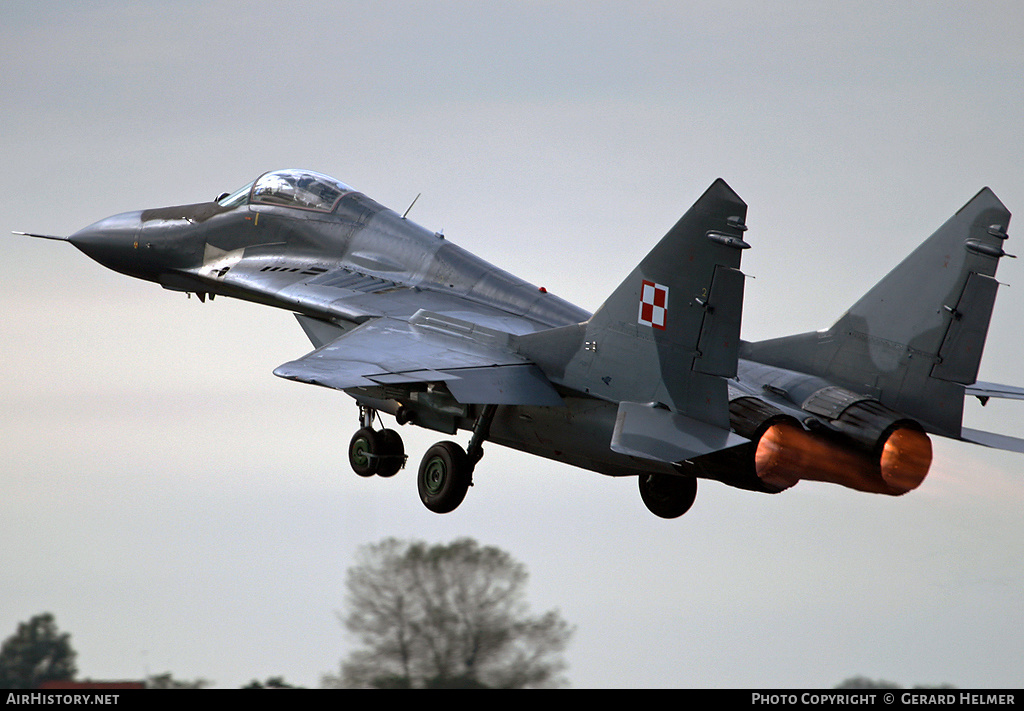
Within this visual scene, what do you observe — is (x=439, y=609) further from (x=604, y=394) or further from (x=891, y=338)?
(x=891, y=338)

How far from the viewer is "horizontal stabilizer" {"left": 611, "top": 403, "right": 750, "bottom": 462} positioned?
37.5ft

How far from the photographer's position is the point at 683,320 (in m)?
11.5

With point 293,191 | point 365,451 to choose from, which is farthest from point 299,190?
point 365,451

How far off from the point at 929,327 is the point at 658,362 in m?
2.91

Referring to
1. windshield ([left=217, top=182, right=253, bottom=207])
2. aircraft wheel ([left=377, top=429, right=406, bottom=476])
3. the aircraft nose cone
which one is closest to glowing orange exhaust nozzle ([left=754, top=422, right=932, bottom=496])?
aircraft wheel ([left=377, top=429, right=406, bottom=476])

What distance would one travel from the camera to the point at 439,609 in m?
10.5

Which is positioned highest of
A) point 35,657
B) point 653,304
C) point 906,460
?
point 653,304

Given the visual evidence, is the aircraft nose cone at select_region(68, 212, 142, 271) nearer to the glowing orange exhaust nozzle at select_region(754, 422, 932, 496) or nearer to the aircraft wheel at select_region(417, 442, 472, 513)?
the aircraft wheel at select_region(417, 442, 472, 513)

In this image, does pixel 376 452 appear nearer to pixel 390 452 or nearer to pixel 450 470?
pixel 390 452

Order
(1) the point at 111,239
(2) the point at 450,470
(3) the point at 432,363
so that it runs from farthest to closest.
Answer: (1) the point at 111,239
(2) the point at 450,470
(3) the point at 432,363

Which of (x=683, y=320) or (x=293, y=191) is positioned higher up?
(x=293, y=191)

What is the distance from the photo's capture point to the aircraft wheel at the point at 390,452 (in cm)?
1445
